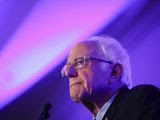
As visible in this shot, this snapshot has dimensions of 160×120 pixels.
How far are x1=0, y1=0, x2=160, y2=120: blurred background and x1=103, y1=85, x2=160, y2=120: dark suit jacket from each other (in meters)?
0.90

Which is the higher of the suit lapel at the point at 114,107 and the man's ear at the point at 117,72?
the man's ear at the point at 117,72

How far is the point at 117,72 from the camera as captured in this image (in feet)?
5.35

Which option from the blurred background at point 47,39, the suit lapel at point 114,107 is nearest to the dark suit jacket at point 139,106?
the suit lapel at point 114,107

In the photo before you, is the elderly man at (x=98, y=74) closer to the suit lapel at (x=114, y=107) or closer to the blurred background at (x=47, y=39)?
the suit lapel at (x=114, y=107)

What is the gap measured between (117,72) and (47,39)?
80cm

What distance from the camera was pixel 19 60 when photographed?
230 cm

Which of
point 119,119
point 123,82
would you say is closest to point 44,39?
point 123,82

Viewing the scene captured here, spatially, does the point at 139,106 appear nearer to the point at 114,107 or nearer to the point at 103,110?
the point at 114,107

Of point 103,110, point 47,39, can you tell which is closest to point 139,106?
point 103,110

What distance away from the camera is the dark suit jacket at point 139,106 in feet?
3.76

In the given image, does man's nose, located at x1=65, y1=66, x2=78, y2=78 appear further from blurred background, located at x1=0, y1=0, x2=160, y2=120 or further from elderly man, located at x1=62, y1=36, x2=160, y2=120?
blurred background, located at x1=0, y1=0, x2=160, y2=120

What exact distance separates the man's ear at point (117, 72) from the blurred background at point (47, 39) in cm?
55

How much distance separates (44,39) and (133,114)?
124 centimetres

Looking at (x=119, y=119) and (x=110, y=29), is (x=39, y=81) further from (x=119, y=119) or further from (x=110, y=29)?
(x=119, y=119)
